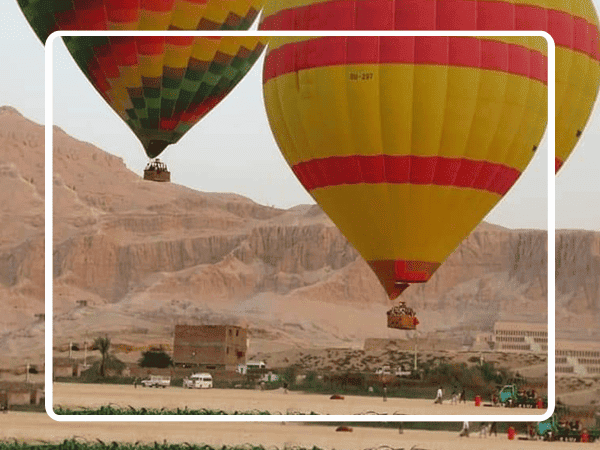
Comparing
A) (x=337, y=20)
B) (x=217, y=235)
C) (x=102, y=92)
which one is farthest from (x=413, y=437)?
(x=217, y=235)

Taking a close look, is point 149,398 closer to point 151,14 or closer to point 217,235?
point 151,14

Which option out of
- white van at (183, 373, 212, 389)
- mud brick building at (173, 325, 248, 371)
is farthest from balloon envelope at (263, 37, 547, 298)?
mud brick building at (173, 325, 248, 371)

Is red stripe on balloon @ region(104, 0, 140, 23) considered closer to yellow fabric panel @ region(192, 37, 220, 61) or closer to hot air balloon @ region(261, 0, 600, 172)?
yellow fabric panel @ region(192, 37, 220, 61)

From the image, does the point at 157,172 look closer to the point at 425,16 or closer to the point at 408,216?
the point at 408,216

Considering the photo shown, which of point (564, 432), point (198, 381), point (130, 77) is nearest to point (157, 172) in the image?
point (130, 77)

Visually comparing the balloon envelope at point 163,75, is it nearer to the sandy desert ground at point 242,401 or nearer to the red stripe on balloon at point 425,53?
the red stripe on balloon at point 425,53

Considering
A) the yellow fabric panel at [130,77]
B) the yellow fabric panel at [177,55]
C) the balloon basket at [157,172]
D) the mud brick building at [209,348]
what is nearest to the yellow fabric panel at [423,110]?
the yellow fabric panel at [177,55]
